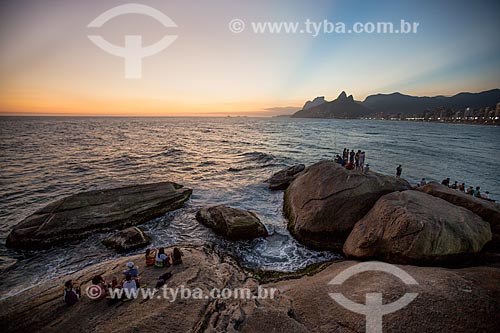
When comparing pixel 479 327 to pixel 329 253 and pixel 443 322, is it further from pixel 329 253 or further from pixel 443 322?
pixel 329 253

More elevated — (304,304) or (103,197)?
(103,197)

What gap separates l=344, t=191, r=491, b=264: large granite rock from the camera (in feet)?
35.4

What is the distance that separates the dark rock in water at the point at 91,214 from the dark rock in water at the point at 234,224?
5.09 meters

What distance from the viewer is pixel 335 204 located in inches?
602

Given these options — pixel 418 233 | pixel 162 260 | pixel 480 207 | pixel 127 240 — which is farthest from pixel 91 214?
pixel 480 207

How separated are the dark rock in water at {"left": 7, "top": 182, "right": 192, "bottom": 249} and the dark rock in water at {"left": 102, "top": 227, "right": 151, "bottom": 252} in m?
2.05

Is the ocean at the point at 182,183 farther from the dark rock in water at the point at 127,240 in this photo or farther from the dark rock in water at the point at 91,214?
A: the dark rock in water at the point at 91,214

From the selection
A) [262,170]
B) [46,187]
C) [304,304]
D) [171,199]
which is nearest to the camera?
[304,304]

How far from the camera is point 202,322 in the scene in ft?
26.2

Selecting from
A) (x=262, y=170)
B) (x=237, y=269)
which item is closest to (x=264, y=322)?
(x=237, y=269)

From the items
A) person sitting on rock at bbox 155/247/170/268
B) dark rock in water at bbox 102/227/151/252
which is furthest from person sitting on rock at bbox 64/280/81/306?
dark rock in water at bbox 102/227/151/252

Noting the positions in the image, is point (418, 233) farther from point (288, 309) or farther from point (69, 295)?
point (69, 295)

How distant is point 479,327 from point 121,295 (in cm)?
1245

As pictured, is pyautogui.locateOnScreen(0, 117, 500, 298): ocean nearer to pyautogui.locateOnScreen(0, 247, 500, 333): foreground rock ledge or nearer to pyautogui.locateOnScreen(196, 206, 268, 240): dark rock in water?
pyautogui.locateOnScreen(196, 206, 268, 240): dark rock in water
